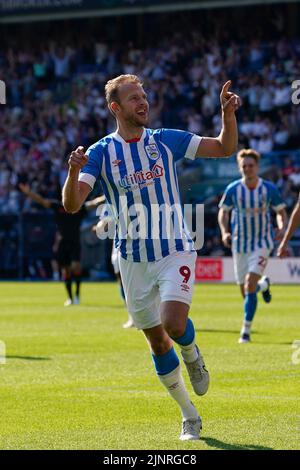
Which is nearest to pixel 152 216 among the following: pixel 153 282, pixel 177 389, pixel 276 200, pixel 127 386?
pixel 153 282

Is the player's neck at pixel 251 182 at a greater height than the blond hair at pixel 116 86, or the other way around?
the blond hair at pixel 116 86

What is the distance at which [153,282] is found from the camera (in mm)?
8094

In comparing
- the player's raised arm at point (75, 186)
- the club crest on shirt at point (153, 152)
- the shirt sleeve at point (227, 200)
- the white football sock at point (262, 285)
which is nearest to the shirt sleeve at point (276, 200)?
the shirt sleeve at point (227, 200)

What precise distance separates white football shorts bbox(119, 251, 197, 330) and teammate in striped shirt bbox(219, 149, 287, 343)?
24.8 ft

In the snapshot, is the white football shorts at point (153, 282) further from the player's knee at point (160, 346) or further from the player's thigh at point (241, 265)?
the player's thigh at point (241, 265)

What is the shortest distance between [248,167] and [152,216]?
7918mm

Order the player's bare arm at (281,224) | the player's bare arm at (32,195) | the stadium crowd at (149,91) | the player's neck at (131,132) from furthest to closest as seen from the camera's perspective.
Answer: the stadium crowd at (149,91) → the player's bare arm at (32,195) → the player's bare arm at (281,224) → the player's neck at (131,132)

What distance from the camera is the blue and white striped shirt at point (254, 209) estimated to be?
16.0m

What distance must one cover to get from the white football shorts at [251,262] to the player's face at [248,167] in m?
1.07

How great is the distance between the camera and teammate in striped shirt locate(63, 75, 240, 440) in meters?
7.93

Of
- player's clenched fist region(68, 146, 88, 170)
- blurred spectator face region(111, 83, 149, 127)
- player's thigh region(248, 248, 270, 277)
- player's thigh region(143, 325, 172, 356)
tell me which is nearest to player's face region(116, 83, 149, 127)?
blurred spectator face region(111, 83, 149, 127)

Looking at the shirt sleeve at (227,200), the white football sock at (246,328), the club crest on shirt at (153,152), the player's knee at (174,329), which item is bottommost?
the white football sock at (246,328)

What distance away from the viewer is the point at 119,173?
814cm

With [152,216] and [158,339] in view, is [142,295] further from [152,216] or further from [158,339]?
[152,216]
